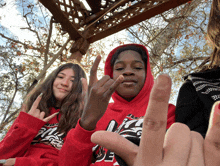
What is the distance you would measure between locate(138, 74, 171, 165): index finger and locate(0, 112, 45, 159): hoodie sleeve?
144 centimetres

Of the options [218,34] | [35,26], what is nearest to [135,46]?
[218,34]

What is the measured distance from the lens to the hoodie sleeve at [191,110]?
36.0 inches

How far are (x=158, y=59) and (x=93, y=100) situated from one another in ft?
14.7

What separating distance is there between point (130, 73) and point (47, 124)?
1219mm

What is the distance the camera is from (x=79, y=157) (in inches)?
40.9

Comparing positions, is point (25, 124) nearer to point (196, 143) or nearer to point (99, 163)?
point (99, 163)

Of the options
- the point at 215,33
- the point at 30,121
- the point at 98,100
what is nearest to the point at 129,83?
the point at 98,100

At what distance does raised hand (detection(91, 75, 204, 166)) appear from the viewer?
39 centimetres

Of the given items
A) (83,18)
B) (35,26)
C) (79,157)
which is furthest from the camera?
(35,26)

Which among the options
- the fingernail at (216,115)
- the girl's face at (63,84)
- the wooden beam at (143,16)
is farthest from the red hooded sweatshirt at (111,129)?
the wooden beam at (143,16)

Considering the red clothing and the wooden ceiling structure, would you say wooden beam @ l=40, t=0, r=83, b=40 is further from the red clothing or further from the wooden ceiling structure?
the red clothing

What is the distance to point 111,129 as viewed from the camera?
1256 mm

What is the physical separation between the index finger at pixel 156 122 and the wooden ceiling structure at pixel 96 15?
270 cm

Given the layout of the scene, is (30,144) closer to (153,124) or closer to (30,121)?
(30,121)
